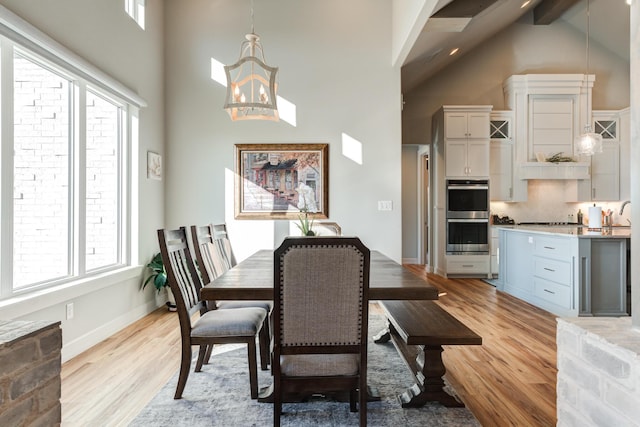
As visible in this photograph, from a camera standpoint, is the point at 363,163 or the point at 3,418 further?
the point at 363,163

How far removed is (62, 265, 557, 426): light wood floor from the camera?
2.12m

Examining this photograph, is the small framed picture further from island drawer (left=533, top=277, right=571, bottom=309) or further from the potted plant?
island drawer (left=533, top=277, right=571, bottom=309)

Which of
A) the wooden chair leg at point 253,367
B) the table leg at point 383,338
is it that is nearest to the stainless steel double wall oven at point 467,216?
the table leg at point 383,338

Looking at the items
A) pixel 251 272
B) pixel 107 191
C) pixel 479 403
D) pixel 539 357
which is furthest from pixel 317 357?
pixel 107 191

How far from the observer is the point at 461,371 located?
105 inches

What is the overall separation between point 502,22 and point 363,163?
3738 millimetres

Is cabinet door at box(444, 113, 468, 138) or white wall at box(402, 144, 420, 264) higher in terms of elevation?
cabinet door at box(444, 113, 468, 138)

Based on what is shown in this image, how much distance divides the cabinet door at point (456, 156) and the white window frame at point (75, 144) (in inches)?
180

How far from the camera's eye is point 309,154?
181 inches

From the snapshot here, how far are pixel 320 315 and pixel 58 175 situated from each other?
7.97ft

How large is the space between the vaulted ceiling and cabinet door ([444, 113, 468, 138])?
0.85 m

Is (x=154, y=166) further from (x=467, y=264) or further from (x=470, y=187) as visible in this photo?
(x=467, y=264)

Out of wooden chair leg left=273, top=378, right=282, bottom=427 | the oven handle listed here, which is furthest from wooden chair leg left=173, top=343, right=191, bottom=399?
the oven handle

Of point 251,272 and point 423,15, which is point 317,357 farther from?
point 423,15
